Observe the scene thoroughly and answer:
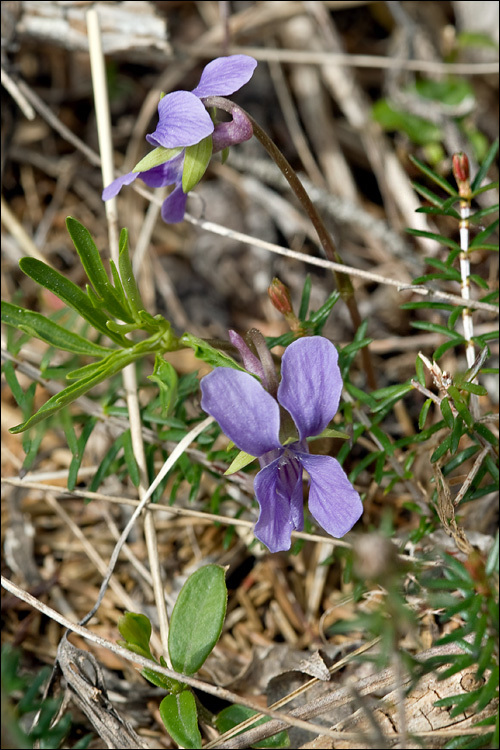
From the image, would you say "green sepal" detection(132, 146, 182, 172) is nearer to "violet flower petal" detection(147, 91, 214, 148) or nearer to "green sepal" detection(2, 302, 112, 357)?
"violet flower petal" detection(147, 91, 214, 148)

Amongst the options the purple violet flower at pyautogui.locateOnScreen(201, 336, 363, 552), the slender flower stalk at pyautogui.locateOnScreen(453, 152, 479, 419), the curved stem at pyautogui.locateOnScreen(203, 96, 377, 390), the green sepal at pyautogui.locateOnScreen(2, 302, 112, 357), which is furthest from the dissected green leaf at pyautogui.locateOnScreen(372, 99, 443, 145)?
the purple violet flower at pyautogui.locateOnScreen(201, 336, 363, 552)

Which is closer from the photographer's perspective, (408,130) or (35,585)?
(35,585)

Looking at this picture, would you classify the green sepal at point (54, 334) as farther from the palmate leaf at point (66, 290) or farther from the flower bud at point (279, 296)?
the flower bud at point (279, 296)

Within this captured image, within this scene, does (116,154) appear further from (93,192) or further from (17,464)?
(17,464)

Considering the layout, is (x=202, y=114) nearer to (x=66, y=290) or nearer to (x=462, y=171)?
(x=66, y=290)

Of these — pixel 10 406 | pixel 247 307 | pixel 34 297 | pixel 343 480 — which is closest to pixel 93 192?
pixel 34 297

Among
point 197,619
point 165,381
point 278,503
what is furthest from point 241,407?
point 197,619
